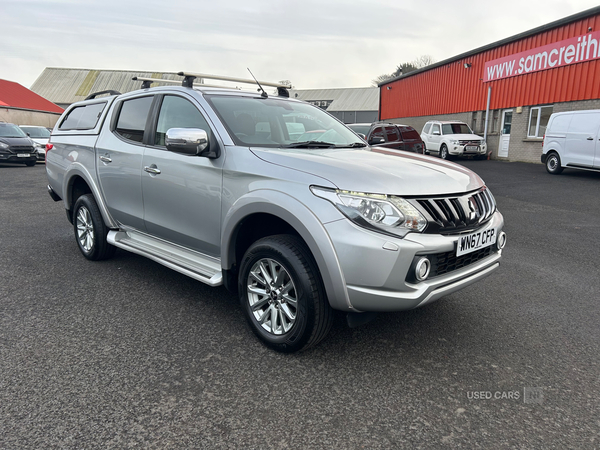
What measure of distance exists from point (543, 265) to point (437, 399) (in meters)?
3.21

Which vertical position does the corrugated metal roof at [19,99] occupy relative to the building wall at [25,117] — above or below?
above

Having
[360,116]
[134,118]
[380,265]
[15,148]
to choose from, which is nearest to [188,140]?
[134,118]

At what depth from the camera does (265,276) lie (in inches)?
120

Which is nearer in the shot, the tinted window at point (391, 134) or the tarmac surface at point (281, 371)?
the tarmac surface at point (281, 371)

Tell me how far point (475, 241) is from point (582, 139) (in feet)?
40.8

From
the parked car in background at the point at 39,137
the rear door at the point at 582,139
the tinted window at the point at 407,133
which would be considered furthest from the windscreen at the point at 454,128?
the parked car in background at the point at 39,137

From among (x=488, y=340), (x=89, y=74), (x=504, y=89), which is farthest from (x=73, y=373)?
(x=89, y=74)

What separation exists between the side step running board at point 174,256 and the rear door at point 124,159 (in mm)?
134

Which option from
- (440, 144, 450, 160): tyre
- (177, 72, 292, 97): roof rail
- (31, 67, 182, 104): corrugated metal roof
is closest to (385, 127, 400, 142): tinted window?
(440, 144, 450, 160): tyre

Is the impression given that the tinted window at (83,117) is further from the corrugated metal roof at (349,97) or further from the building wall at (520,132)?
the corrugated metal roof at (349,97)

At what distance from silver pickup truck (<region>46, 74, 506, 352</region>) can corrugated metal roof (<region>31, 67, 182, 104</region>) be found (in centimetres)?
5142

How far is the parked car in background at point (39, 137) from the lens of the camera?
63.1ft

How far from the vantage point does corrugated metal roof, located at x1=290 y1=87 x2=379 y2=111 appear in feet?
166

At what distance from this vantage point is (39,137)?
20422 mm
